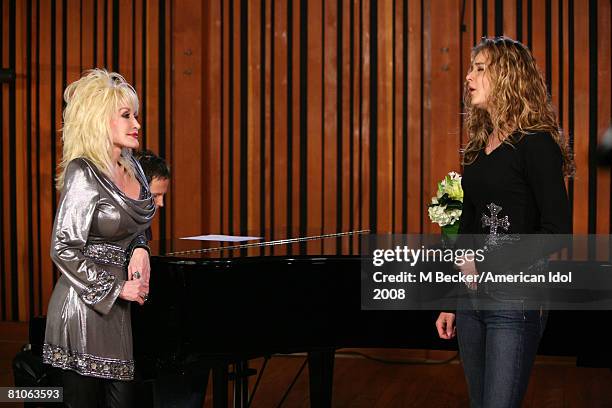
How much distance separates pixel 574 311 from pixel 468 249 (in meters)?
1.10

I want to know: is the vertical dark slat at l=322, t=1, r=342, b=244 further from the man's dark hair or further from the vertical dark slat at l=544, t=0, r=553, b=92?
the man's dark hair

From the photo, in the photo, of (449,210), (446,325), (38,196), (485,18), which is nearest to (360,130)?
(485,18)

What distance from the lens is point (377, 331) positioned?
3564 millimetres

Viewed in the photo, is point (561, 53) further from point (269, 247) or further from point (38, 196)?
point (38, 196)

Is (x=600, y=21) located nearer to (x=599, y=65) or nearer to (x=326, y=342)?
(x=599, y=65)

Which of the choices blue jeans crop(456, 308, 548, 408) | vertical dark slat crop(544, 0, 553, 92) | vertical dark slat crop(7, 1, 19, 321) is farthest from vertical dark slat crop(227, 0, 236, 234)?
blue jeans crop(456, 308, 548, 408)

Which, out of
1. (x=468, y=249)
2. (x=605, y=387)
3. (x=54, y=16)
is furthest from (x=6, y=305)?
(x=468, y=249)

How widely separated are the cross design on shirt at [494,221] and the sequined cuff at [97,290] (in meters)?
0.97

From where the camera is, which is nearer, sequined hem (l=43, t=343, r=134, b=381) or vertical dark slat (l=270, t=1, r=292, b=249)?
sequined hem (l=43, t=343, r=134, b=381)

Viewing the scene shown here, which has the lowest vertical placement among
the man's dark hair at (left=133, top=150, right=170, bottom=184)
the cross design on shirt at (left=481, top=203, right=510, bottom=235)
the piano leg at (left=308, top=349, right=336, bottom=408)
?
the piano leg at (left=308, top=349, right=336, bottom=408)

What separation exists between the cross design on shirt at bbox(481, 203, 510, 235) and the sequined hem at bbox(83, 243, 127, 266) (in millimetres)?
947

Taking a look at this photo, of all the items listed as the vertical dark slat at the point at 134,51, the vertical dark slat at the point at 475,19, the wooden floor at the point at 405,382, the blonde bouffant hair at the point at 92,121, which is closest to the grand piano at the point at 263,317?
the blonde bouffant hair at the point at 92,121

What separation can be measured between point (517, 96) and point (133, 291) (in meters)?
1.10

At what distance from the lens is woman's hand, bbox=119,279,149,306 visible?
2414 mm
